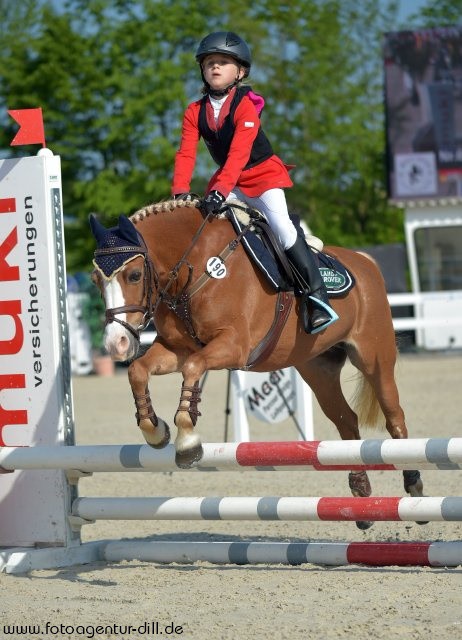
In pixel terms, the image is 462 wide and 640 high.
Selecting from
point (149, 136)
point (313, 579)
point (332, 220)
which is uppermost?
point (149, 136)

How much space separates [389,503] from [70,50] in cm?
2662

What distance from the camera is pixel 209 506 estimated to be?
549 centimetres

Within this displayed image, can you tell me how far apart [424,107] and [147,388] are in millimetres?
19196

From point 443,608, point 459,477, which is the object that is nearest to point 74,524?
point 443,608

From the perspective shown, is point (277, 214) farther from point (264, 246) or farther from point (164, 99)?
point (164, 99)

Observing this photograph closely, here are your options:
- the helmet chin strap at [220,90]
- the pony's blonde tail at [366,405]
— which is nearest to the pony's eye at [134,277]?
the helmet chin strap at [220,90]

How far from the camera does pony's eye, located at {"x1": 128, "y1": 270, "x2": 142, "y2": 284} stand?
16.7 feet

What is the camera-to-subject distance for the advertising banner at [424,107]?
23.5m

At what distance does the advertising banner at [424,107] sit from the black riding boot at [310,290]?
59.3 feet

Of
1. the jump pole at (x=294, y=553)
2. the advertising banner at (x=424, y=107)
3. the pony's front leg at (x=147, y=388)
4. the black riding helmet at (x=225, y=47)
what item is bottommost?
the jump pole at (x=294, y=553)

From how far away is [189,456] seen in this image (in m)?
5.06

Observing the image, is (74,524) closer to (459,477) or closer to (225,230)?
(225,230)

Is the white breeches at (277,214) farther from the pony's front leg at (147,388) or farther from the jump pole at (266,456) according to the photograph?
the jump pole at (266,456)

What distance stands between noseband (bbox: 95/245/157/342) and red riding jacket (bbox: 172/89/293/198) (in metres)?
A: 0.55
